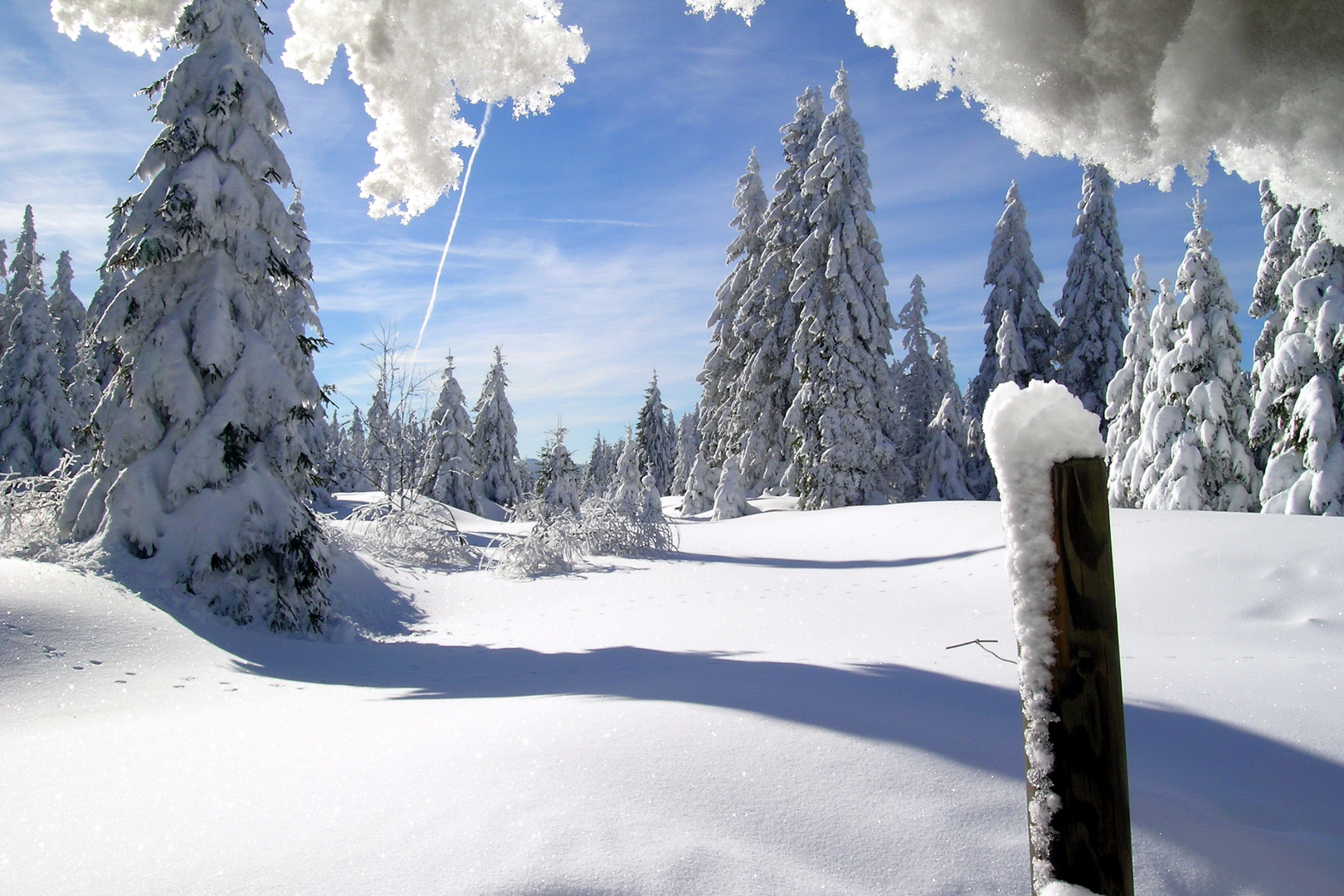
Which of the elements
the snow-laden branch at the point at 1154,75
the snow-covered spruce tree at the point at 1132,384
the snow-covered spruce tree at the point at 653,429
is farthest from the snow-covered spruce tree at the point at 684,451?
the snow-laden branch at the point at 1154,75

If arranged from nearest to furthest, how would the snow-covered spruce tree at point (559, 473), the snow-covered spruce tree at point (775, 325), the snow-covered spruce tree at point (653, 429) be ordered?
the snow-covered spruce tree at point (559, 473), the snow-covered spruce tree at point (775, 325), the snow-covered spruce tree at point (653, 429)

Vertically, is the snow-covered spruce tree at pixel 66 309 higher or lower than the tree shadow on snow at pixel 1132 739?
higher

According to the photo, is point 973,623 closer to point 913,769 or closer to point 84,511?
point 913,769

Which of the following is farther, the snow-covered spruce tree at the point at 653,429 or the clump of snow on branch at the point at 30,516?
the snow-covered spruce tree at the point at 653,429

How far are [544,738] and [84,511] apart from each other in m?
8.02

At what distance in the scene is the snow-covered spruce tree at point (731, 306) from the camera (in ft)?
97.9

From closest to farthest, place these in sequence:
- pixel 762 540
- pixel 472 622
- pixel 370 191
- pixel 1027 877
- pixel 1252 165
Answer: pixel 1252 165, pixel 1027 877, pixel 370 191, pixel 472 622, pixel 762 540

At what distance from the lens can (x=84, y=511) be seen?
8.51m

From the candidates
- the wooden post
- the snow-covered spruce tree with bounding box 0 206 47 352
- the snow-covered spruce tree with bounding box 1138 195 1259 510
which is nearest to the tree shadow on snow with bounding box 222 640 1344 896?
the wooden post

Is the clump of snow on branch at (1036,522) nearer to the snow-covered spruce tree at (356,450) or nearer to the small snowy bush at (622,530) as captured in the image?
the small snowy bush at (622,530)

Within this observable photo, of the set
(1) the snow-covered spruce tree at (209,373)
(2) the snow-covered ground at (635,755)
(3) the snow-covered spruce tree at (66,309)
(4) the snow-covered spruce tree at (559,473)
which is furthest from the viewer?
(3) the snow-covered spruce tree at (66,309)

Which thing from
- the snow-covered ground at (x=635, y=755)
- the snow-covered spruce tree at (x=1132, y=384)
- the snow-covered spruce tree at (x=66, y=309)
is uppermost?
the snow-covered spruce tree at (x=66, y=309)

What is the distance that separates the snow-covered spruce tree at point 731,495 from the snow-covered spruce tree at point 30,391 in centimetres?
2471

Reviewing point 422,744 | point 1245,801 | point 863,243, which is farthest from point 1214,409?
point 422,744
